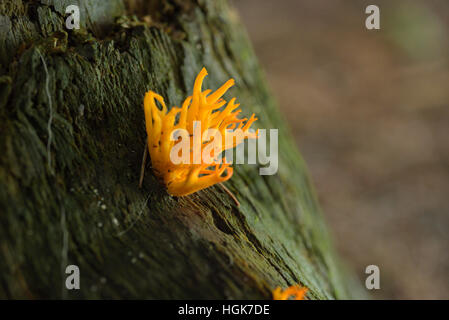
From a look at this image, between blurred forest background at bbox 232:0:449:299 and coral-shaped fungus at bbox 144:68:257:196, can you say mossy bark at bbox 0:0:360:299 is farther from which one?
blurred forest background at bbox 232:0:449:299

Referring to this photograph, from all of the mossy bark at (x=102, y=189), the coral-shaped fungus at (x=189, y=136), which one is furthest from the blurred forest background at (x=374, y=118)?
the coral-shaped fungus at (x=189, y=136)

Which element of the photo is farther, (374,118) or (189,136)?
(374,118)

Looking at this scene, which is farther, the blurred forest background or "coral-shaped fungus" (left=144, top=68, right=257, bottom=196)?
the blurred forest background

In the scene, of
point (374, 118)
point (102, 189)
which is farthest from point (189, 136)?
point (374, 118)

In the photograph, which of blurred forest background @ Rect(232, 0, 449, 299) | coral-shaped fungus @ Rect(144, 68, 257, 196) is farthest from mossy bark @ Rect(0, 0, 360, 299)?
blurred forest background @ Rect(232, 0, 449, 299)

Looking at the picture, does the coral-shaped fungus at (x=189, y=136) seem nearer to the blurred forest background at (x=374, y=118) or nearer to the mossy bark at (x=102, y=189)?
the mossy bark at (x=102, y=189)

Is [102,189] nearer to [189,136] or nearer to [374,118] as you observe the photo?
[189,136]
